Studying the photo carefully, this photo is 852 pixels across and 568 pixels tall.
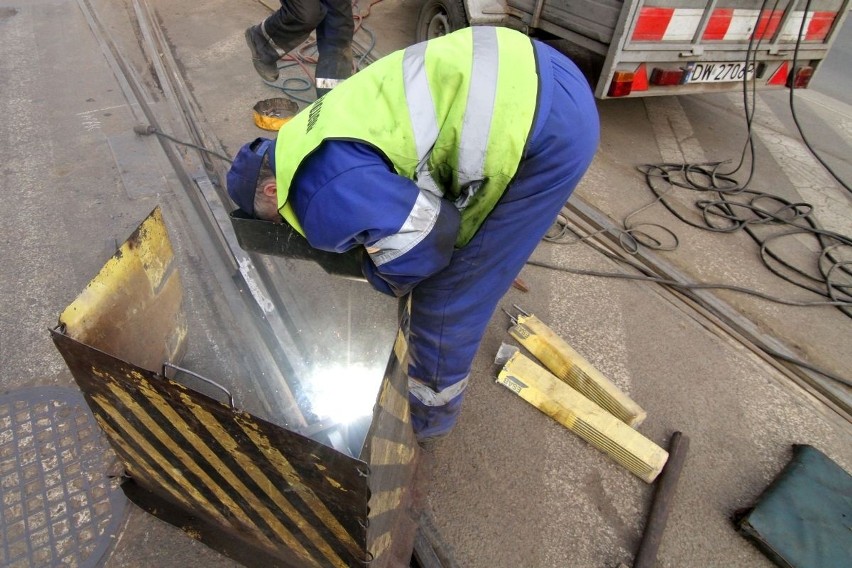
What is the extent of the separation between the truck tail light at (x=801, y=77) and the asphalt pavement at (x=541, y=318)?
24.9 inches

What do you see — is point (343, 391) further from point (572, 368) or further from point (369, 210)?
point (369, 210)

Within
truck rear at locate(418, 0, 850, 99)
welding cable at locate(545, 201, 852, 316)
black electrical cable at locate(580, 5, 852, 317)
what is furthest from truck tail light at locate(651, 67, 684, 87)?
welding cable at locate(545, 201, 852, 316)

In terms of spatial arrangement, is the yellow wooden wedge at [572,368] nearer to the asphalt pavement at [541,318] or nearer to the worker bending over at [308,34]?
the asphalt pavement at [541,318]

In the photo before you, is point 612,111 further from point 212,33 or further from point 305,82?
point 212,33

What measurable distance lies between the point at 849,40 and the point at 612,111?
5994 millimetres

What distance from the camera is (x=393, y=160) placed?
A: 4.51 ft

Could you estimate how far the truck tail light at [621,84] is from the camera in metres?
4.01

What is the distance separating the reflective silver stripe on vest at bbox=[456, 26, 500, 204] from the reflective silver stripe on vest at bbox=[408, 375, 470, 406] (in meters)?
1.01

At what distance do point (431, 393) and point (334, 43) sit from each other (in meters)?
3.60

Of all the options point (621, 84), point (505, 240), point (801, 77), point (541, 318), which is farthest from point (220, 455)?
point (801, 77)

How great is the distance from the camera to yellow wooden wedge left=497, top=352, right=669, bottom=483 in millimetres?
2244

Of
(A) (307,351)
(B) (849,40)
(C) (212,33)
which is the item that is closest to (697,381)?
(A) (307,351)

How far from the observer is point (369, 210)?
1.29 metres

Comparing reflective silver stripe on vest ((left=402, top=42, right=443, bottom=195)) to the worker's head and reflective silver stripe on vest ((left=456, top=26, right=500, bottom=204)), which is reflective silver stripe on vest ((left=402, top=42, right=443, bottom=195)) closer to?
reflective silver stripe on vest ((left=456, top=26, right=500, bottom=204))
